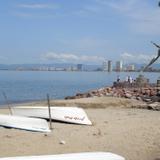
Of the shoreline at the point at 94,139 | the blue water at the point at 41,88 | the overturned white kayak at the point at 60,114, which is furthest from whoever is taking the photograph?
the blue water at the point at 41,88

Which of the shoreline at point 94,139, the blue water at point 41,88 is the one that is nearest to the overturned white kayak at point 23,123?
the shoreline at point 94,139

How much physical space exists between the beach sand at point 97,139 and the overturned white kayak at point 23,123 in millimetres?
260

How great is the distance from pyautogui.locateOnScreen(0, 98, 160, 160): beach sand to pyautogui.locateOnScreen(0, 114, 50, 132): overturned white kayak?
0.85 ft

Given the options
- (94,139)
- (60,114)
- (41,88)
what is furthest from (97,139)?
(41,88)

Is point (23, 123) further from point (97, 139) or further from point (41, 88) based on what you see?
point (41, 88)

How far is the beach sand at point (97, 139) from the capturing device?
14.0 meters

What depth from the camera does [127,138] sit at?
1616 centimetres

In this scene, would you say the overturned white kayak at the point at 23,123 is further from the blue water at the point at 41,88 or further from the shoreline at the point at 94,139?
the blue water at the point at 41,88

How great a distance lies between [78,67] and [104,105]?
558ft

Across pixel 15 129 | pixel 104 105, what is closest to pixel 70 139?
Answer: pixel 15 129

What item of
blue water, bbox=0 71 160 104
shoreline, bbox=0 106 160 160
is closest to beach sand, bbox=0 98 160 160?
shoreline, bbox=0 106 160 160

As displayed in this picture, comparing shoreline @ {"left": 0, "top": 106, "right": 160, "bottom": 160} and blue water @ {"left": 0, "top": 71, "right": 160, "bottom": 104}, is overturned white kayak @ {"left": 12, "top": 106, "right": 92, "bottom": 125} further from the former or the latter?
blue water @ {"left": 0, "top": 71, "right": 160, "bottom": 104}

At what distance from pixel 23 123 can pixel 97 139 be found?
8.54 ft

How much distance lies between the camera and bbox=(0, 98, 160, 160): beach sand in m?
14.0
